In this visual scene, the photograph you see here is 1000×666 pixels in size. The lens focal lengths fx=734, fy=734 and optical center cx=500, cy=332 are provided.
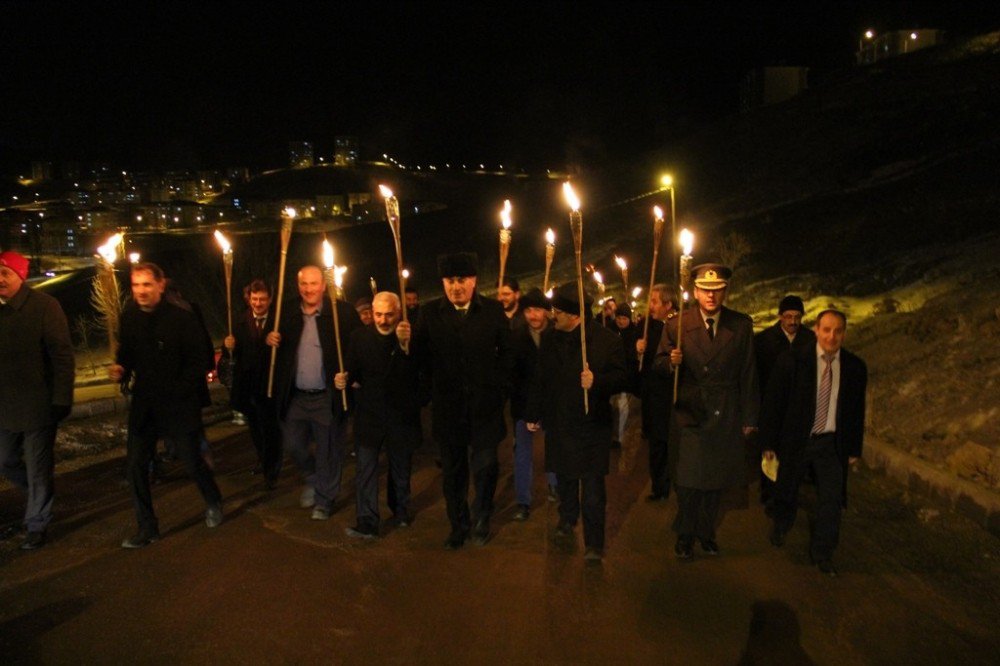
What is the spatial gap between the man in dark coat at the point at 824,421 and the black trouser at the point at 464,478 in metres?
2.24

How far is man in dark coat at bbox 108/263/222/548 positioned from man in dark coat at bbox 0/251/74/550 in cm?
48

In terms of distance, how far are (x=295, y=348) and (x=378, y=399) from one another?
3.54ft

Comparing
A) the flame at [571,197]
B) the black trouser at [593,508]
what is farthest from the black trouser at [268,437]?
the flame at [571,197]

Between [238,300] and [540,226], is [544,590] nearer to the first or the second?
[238,300]

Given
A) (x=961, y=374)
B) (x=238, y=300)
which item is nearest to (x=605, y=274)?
(x=238, y=300)

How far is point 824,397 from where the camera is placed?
5.40 metres

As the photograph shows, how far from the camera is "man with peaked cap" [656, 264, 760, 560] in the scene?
542 centimetres

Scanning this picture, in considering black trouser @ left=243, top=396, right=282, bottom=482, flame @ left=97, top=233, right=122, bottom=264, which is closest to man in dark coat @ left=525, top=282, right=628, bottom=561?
black trouser @ left=243, top=396, right=282, bottom=482

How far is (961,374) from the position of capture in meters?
9.04

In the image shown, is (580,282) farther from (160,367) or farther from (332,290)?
Result: (160,367)

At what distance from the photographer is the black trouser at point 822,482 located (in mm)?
5312

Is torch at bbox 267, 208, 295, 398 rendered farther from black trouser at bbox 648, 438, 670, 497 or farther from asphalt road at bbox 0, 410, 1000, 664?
black trouser at bbox 648, 438, 670, 497

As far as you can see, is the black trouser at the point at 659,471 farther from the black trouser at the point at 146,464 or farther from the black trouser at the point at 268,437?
the black trouser at the point at 146,464

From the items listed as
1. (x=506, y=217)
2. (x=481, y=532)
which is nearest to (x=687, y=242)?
(x=506, y=217)
